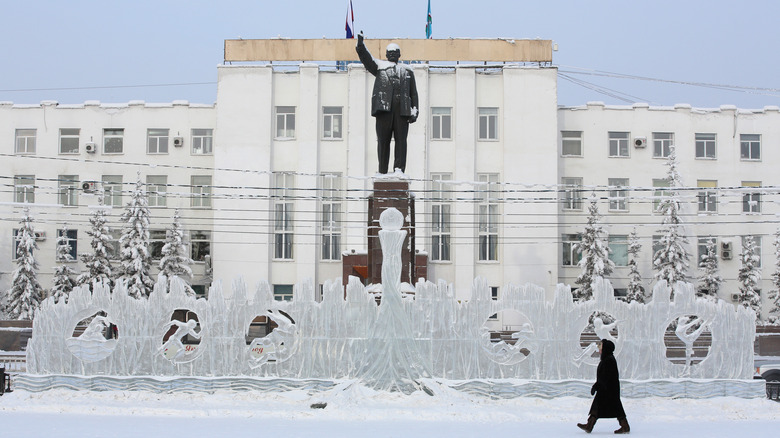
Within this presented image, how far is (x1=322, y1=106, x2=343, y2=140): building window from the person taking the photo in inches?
1281

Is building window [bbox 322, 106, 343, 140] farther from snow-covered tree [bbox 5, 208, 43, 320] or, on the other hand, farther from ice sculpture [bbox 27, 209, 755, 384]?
ice sculpture [bbox 27, 209, 755, 384]

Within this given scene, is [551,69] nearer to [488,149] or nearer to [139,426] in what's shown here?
[488,149]

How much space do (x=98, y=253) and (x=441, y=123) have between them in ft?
47.1

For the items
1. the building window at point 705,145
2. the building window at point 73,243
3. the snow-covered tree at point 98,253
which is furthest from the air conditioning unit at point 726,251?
the building window at point 73,243

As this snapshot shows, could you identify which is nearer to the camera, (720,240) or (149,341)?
(149,341)

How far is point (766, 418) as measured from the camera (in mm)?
12055

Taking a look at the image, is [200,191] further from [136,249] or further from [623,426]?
[623,426]

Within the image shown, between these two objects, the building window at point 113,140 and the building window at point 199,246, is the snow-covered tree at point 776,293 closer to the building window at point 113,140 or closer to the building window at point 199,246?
the building window at point 199,246

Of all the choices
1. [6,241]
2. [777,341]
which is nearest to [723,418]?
[777,341]

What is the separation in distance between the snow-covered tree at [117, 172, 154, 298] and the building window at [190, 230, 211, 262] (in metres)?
3.07

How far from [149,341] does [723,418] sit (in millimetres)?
9059

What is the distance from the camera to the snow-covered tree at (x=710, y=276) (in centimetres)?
3195

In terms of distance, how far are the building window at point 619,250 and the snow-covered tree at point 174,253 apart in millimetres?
17283

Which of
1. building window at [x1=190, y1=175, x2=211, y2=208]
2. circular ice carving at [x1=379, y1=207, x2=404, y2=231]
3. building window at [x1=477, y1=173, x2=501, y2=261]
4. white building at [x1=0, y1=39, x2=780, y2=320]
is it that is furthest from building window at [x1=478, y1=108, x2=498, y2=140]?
circular ice carving at [x1=379, y1=207, x2=404, y2=231]
